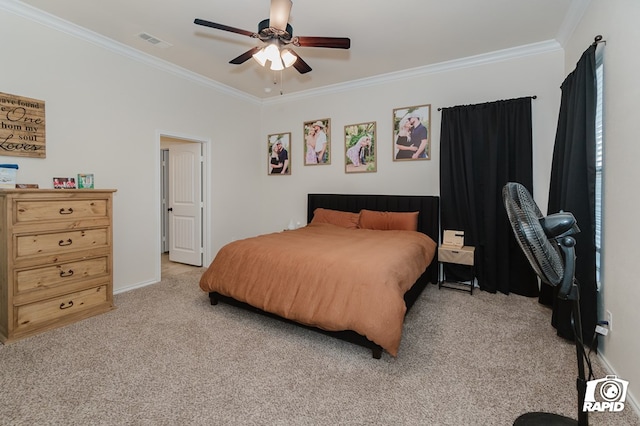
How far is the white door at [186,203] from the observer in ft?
15.4

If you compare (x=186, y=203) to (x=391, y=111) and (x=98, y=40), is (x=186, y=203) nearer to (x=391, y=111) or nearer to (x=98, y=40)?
(x=98, y=40)

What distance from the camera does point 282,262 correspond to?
263cm

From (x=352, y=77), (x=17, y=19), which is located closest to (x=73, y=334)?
(x=17, y=19)

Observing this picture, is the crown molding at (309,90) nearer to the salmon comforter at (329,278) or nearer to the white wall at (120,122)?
the white wall at (120,122)

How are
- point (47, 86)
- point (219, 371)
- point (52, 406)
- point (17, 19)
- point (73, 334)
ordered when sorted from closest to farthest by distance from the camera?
1. point (52, 406)
2. point (219, 371)
3. point (73, 334)
4. point (17, 19)
5. point (47, 86)

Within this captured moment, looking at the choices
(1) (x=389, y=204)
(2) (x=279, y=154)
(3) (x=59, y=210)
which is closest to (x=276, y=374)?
(3) (x=59, y=210)

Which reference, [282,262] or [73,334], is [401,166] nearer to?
[282,262]

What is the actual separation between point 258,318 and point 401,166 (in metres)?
2.84

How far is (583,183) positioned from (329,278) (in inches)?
80.4

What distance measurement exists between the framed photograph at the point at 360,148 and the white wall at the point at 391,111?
79 millimetres

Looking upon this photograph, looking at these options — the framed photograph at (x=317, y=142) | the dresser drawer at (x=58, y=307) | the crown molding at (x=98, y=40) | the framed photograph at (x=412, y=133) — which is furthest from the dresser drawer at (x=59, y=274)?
the framed photograph at (x=412, y=133)

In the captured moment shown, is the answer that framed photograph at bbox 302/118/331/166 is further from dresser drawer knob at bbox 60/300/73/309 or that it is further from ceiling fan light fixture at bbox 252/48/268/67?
dresser drawer knob at bbox 60/300/73/309

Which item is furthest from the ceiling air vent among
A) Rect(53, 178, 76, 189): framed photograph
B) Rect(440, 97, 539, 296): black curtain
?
Rect(440, 97, 539, 296): black curtain

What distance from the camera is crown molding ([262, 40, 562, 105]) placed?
341 centimetres
